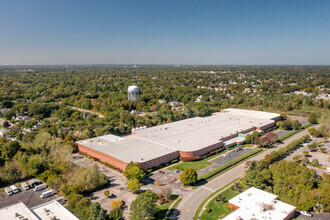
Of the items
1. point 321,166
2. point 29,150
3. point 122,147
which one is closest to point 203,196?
point 122,147

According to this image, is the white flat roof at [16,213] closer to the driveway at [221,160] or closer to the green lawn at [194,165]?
the green lawn at [194,165]

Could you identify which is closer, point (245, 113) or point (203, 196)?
point (203, 196)

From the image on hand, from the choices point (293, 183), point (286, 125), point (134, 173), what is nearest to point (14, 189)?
point (134, 173)

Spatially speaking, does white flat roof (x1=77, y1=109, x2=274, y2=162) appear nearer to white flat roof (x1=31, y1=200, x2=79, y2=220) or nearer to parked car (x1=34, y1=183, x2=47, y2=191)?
parked car (x1=34, y1=183, x2=47, y2=191)

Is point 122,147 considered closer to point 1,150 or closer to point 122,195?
point 122,195

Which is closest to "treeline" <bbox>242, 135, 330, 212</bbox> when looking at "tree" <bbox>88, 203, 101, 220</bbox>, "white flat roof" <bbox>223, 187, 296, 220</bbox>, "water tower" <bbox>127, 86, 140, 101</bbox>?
"white flat roof" <bbox>223, 187, 296, 220</bbox>

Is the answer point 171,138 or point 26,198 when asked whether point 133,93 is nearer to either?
point 171,138

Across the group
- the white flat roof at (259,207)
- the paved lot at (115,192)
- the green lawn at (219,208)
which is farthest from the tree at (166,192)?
the white flat roof at (259,207)
